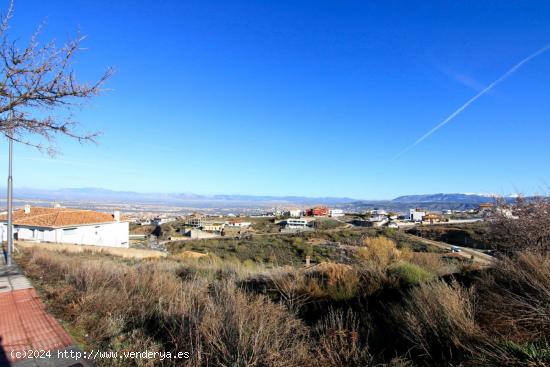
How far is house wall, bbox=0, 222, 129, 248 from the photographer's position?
111 ft

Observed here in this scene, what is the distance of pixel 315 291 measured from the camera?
7.28m

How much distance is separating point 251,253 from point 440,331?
33.3m

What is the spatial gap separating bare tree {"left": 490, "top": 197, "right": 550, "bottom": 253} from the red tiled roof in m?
36.6

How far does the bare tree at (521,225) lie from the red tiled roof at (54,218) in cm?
3656

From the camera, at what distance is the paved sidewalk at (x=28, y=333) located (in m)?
4.05

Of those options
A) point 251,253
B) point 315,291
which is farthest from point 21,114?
point 251,253

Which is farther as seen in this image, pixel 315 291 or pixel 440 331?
pixel 315 291

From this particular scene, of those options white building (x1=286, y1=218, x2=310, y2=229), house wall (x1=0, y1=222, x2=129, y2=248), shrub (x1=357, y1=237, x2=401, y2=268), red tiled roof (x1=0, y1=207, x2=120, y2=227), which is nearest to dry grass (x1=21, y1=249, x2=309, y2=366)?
shrub (x1=357, y1=237, x2=401, y2=268)

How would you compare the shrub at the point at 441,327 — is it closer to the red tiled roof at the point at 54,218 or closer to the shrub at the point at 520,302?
the shrub at the point at 520,302

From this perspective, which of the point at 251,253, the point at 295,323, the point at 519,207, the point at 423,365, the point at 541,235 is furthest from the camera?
the point at 251,253

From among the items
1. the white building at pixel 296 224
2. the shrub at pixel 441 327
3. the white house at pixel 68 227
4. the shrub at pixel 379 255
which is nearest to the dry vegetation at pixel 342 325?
the shrub at pixel 441 327

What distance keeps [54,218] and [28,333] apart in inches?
1427

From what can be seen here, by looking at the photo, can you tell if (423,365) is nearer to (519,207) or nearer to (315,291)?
(315,291)

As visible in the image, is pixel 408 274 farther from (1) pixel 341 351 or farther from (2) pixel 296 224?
(2) pixel 296 224
